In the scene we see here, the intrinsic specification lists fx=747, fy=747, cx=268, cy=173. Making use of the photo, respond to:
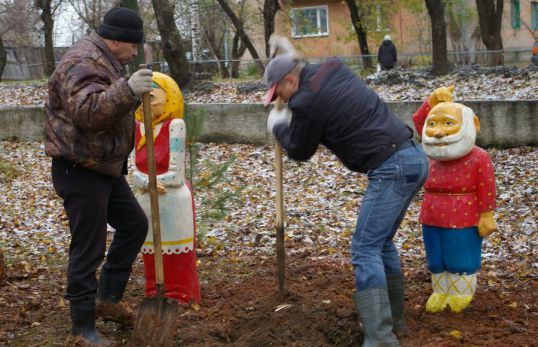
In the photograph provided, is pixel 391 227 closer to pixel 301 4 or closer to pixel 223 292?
pixel 223 292

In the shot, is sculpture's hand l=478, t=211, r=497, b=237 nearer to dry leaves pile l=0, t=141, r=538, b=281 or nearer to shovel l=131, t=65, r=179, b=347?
dry leaves pile l=0, t=141, r=538, b=281

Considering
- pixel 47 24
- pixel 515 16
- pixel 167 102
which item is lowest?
pixel 167 102

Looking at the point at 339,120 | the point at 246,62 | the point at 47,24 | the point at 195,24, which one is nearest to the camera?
the point at 339,120

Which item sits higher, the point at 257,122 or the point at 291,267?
the point at 257,122

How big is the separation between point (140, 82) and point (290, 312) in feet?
6.02

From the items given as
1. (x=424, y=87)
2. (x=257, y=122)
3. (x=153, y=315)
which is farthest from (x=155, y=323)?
(x=424, y=87)

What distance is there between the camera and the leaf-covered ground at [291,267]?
15.4ft

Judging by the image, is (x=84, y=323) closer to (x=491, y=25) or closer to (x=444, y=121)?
(x=444, y=121)

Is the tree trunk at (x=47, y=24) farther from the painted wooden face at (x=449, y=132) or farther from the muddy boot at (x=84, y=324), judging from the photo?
the painted wooden face at (x=449, y=132)

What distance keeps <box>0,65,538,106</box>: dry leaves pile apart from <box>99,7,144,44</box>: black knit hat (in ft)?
28.3

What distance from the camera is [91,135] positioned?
4.30 metres

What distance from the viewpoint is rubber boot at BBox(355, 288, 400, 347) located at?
410 cm

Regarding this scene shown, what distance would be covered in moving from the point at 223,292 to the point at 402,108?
6.26 meters

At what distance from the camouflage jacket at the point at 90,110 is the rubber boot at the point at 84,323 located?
2.67 feet
